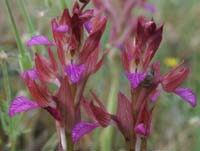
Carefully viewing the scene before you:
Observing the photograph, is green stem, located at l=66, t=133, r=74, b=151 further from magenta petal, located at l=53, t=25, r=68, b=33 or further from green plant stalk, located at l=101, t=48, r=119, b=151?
green plant stalk, located at l=101, t=48, r=119, b=151

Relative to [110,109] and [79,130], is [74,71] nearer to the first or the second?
[79,130]

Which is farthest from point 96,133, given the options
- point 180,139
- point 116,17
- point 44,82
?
point 44,82

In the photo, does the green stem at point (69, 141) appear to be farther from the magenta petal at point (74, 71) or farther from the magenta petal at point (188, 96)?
the magenta petal at point (188, 96)

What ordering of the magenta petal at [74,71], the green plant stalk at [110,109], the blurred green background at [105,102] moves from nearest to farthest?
the magenta petal at [74,71], the blurred green background at [105,102], the green plant stalk at [110,109]

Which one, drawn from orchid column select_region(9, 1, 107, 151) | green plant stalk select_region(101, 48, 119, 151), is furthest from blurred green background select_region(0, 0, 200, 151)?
orchid column select_region(9, 1, 107, 151)

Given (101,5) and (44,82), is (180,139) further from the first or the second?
(44,82)

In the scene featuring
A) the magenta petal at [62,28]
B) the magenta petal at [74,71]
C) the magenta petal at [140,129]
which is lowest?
the magenta petal at [140,129]

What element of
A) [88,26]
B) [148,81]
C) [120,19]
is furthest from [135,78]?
[120,19]

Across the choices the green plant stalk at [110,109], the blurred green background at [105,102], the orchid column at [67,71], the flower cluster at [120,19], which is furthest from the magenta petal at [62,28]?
the flower cluster at [120,19]
